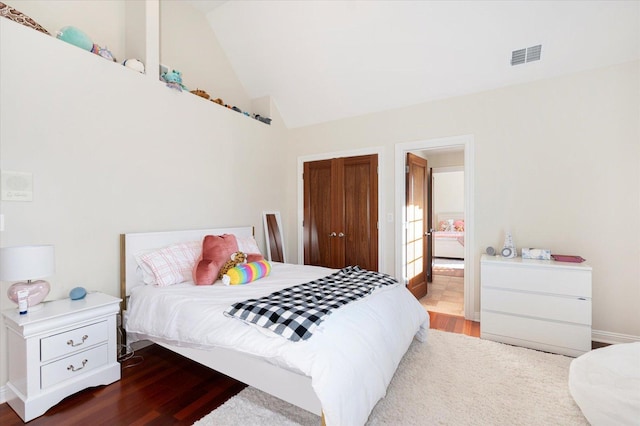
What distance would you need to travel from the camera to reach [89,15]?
2742 mm

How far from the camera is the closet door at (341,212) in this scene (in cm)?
402

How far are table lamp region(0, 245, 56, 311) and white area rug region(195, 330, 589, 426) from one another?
138 centimetres

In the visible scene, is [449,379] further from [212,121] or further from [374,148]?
[212,121]

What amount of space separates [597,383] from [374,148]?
10.2 feet

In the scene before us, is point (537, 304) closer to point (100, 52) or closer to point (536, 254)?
point (536, 254)

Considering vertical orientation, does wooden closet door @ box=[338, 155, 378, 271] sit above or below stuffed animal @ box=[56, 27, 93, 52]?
below

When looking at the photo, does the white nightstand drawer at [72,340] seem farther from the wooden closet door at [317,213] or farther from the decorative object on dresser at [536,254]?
the decorative object on dresser at [536,254]

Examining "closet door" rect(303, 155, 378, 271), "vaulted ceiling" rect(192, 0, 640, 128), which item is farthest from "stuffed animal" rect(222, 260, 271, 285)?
"vaulted ceiling" rect(192, 0, 640, 128)

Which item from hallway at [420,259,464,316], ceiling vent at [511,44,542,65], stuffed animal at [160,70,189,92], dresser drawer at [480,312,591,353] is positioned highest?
ceiling vent at [511,44,542,65]

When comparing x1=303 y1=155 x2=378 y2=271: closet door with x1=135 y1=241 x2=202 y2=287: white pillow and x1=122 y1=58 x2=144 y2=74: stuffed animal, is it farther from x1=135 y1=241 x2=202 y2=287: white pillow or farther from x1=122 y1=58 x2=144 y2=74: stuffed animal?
x1=122 y1=58 x2=144 y2=74: stuffed animal

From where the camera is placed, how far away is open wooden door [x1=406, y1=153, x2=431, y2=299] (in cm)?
405

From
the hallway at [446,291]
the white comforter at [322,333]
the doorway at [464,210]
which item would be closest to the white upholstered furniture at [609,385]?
the white comforter at [322,333]

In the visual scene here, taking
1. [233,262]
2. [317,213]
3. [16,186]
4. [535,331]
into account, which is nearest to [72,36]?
[16,186]

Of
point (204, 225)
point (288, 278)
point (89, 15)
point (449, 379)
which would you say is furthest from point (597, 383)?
point (89, 15)
